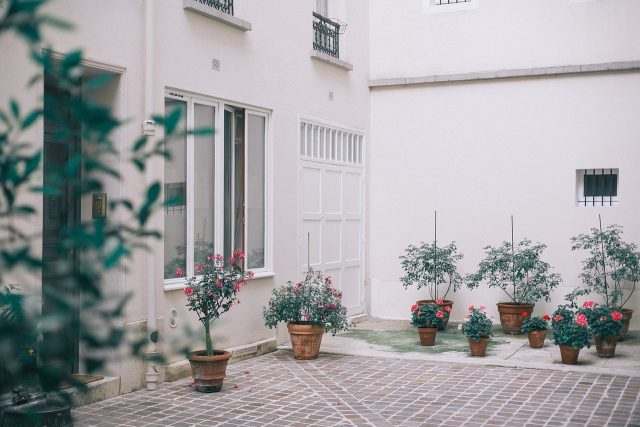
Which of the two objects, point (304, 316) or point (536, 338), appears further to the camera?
point (536, 338)

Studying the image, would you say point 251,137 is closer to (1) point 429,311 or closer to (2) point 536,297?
(1) point 429,311

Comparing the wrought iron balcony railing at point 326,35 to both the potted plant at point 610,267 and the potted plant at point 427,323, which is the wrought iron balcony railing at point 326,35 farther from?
the potted plant at point 610,267

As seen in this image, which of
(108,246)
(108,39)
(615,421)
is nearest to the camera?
(108,246)

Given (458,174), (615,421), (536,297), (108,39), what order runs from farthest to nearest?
(458,174) < (536,297) < (108,39) < (615,421)

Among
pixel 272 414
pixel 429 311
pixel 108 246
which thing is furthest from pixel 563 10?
pixel 108 246

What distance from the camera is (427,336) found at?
9.80 metres

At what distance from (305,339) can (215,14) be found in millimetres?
3898

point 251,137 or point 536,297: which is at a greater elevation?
point 251,137

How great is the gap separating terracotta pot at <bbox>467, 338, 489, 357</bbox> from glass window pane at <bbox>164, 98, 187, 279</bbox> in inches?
140

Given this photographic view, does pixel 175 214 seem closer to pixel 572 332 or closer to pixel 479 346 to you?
pixel 479 346

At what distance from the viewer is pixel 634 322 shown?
10.8 metres

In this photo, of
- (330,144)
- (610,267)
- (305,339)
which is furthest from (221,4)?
(610,267)

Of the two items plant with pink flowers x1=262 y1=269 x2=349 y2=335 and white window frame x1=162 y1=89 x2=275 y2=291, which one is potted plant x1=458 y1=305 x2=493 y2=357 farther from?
white window frame x1=162 y1=89 x2=275 y2=291

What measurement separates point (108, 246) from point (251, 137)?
26.0ft
